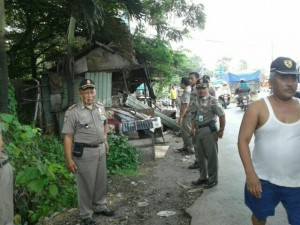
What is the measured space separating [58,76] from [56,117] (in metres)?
1.13

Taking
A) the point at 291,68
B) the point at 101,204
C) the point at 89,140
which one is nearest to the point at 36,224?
the point at 101,204

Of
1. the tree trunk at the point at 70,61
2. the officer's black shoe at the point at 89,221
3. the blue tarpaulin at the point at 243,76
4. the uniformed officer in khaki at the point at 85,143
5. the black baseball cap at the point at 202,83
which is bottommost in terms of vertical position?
the officer's black shoe at the point at 89,221

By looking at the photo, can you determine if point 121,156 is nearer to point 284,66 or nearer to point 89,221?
point 89,221

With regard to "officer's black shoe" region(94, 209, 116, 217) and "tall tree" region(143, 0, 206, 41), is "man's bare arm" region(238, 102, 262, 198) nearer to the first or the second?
"officer's black shoe" region(94, 209, 116, 217)

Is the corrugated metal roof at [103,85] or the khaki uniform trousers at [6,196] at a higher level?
the corrugated metal roof at [103,85]

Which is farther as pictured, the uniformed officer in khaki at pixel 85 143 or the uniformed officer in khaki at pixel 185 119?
the uniformed officer in khaki at pixel 185 119

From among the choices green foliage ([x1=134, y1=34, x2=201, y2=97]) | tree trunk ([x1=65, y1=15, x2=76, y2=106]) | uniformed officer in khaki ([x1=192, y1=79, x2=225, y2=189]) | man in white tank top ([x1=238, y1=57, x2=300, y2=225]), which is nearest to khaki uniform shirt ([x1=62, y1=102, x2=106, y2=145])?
uniformed officer in khaki ([x1=192, y1=79, x2=225, y2=189])

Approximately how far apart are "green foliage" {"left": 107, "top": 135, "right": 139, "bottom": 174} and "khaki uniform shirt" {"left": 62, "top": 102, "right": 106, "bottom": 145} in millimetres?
2415

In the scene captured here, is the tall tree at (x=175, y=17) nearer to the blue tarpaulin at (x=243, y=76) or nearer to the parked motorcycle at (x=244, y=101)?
the parked motorcycle at (x=244, y=101)

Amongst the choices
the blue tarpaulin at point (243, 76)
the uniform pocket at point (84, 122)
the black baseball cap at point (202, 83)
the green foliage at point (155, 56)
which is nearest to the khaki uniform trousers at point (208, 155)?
the black baseball cap at point (202, 83)

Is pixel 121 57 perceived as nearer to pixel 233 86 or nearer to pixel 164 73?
pixel 164 73

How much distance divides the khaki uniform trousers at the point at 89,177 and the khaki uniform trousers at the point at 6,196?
Answer: 0.90 metres

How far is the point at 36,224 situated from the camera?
15.0 ft

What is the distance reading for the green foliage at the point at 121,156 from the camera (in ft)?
22.5
